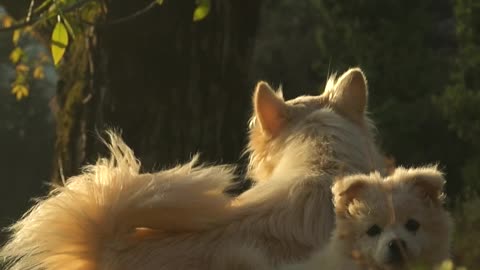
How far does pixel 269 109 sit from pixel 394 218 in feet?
7.10

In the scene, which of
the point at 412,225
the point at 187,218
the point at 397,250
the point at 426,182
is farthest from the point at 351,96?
the point at 397,250

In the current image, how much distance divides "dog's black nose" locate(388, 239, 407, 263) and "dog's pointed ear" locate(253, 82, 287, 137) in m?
2.23

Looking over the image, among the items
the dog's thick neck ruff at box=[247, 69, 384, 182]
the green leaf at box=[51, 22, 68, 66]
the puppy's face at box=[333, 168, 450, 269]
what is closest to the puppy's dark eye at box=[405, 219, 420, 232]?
the puppy's face at box=[333, 168, 450, 269]

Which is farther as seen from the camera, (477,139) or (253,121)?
(477,139)

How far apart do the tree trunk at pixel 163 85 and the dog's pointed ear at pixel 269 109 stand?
262 centimetres

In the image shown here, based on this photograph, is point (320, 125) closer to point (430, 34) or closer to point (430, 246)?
point (430, 246)

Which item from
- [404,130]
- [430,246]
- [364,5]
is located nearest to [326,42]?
[364,5]

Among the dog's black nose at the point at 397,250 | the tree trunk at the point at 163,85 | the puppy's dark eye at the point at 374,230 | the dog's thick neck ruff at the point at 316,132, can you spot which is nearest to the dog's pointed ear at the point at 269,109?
the dog's thick neck ruff at the point at 316,132

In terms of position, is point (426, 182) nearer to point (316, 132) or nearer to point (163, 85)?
point (316, 132)

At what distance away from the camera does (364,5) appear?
26391 millimetres

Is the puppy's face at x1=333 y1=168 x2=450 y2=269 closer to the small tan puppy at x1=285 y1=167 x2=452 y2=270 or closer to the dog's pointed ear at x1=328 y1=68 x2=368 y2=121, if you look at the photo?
the small tan puppy at x1=285 y1=167 x2=452 y2=270

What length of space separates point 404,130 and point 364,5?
9.36 feet

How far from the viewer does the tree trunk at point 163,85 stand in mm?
11156

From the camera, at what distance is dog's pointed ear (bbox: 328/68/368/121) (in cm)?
853
